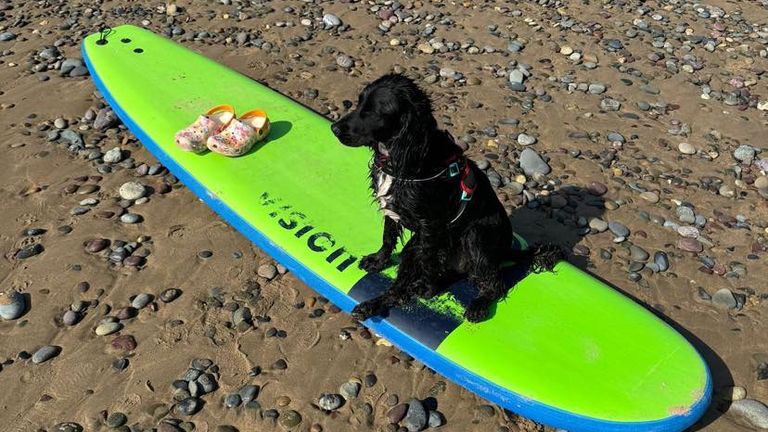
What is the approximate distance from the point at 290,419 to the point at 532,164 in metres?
3.31

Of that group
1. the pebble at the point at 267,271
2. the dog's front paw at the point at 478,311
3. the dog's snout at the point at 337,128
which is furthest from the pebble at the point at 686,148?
the dog's snout at the point at 337,128

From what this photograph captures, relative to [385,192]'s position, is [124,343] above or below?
below

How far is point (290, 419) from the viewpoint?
357cm

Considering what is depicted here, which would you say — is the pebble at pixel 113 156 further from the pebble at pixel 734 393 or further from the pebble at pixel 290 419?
the pebble at pixel 734 393

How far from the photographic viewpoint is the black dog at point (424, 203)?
294 cm

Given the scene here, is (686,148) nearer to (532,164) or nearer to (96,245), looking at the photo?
(532,164)

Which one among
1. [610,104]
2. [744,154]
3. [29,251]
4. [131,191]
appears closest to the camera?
[29,251]

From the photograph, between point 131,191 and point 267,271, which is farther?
point 131,191

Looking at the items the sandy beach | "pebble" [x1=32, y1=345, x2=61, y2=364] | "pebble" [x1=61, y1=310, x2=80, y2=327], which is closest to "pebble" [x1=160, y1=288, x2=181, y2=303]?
the sandy beach

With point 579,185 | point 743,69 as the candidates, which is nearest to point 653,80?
point 743,69

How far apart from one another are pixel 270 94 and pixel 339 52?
5.86 feet

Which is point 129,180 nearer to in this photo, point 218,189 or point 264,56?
point 218,189

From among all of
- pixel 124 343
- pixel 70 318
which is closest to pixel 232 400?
pixel 124 343

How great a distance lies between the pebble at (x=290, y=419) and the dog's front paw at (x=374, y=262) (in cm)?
106
